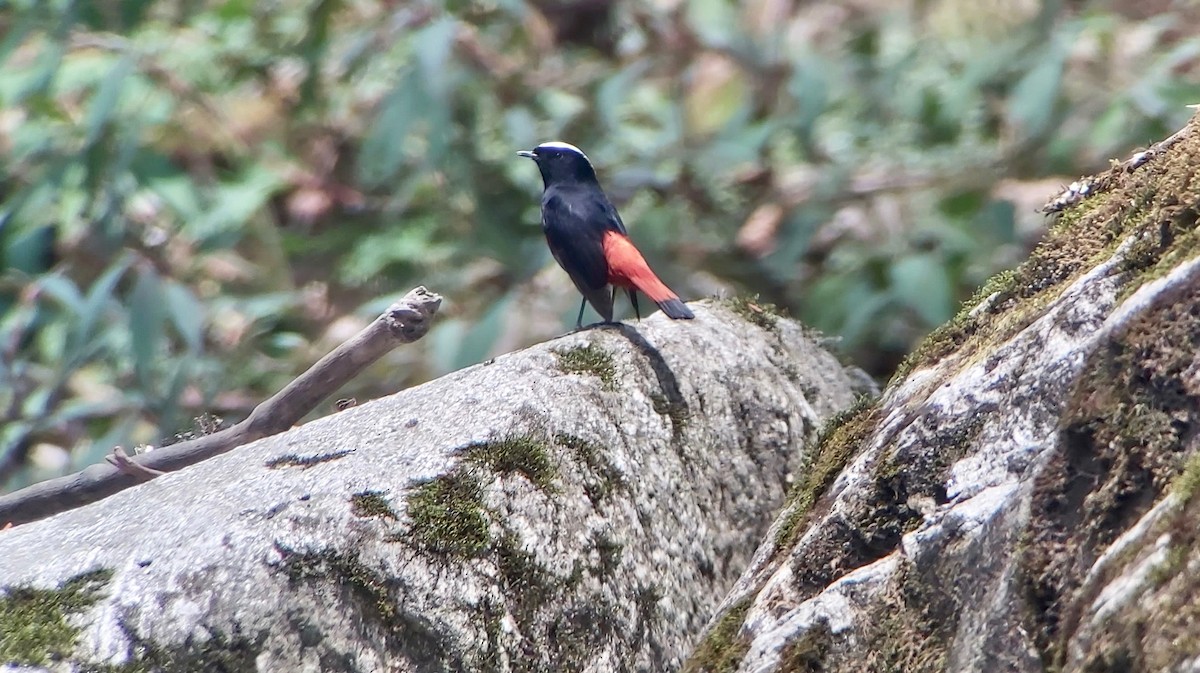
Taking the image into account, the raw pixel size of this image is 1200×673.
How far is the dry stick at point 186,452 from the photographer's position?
9.87 feet

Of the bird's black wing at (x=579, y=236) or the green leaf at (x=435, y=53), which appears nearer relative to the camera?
the bird's black wing at (x=579, y=236)

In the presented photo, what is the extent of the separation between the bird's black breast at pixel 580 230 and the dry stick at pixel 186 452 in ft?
3.47

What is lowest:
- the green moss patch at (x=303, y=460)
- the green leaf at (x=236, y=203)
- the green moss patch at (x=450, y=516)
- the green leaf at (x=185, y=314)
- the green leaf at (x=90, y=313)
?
the green moss patch at (x=450, y=516)

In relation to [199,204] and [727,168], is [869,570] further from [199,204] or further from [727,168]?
[199,204]

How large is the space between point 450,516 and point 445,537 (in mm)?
50

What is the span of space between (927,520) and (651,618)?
734 millimetres

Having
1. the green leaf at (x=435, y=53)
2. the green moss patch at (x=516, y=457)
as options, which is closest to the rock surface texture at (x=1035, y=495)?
the green moss patch at (x=516, y=457)

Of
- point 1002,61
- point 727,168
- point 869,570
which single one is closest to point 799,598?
point 869,570

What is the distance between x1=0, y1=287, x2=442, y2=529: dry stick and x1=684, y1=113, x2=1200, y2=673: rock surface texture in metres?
1.11

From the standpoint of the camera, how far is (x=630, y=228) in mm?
5500

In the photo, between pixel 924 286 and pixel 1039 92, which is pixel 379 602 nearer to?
pixel 924 286

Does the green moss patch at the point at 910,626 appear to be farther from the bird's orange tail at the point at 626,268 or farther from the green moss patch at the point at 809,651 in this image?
the bird's orange tail at the point at 626,268

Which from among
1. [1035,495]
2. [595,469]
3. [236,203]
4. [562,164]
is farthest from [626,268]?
[236,203]

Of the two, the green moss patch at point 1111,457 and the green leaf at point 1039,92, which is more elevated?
the green leaf at point 1039,92
